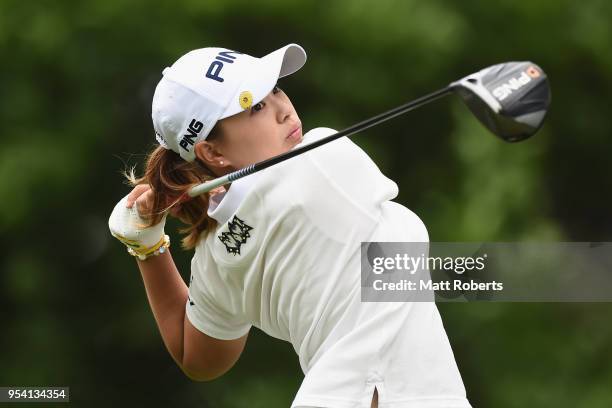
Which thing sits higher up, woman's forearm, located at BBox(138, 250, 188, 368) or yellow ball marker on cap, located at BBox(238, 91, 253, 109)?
yellow ball marker on cap, located at BBox(238, 91, 253, 109)

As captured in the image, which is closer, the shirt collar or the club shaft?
the club shaft

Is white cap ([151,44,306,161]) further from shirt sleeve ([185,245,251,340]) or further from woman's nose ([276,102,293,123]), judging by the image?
shirt sleeve ([185,245,251,340])

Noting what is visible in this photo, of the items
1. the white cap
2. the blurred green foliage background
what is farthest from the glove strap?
the blurred green foliage background

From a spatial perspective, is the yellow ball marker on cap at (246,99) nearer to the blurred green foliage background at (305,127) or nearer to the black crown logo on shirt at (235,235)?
the black crown logo on shirt at (235,235)

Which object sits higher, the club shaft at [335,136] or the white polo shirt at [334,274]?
the club shaft at [335,136]

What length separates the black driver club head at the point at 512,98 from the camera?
2.37m

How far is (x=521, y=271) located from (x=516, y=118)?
2.45 metres

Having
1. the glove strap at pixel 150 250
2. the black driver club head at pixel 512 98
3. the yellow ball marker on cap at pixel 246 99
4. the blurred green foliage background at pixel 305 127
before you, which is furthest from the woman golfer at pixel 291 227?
the blurred green foliage background at pixel 305 127

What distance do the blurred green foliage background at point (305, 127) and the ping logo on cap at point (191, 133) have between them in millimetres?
2472

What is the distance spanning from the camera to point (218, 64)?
2652 mm

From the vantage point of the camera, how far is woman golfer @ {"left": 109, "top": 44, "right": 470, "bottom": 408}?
96.4 inches

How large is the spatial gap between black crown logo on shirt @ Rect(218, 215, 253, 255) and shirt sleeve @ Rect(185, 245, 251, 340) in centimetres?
13

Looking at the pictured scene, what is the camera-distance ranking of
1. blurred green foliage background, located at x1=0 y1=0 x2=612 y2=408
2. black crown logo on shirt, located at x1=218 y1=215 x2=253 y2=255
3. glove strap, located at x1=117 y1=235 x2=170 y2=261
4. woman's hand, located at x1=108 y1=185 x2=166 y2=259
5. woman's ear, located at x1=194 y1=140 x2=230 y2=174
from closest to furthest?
black crown logo on shirt, located at x1=218 y1=215 x2=253 y2=255
woman's ear, located at x1=194 y1=140 x2=230 y2=174
woman's hand, located at x1=108 y1=185 x2=166 y2=259
glove strap, located at x1=117 y1=235 x2=170 y2=261
blurred green foliage background, located at x1=0 y1=0 x2=612 y2=408

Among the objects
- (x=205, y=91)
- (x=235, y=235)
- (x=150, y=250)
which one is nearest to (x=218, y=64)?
(x=205, y=91)
